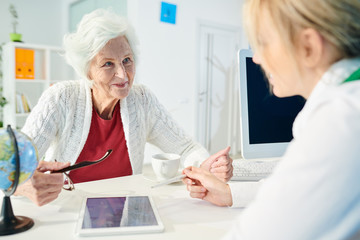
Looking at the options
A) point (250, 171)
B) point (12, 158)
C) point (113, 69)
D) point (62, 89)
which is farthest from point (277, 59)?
point (62, 89)

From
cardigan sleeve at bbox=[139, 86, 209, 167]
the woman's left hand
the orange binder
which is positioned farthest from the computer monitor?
the orange binder

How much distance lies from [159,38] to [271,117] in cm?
326

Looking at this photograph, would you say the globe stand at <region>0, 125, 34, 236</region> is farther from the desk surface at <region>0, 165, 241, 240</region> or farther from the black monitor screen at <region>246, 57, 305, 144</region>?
the black monitor screen at <region>246, 57, 305, 144</region>

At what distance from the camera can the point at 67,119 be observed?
4.77 feet

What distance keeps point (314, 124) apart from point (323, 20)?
186mm

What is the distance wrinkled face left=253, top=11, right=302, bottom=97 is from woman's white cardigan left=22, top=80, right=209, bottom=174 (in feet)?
2.81

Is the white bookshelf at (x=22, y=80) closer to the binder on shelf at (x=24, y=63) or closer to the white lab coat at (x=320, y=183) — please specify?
the binder on shelf at (x=24, y=63)

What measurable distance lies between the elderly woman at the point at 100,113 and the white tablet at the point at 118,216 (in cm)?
57

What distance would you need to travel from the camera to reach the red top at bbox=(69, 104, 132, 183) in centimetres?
149

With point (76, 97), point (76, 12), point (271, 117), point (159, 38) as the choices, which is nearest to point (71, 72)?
point (76, 12)

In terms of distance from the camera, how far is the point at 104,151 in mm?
1533

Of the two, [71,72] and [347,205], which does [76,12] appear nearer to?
[71,72]

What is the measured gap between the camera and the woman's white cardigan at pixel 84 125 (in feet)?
4.55

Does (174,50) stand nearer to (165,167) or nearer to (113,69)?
(113,69)
